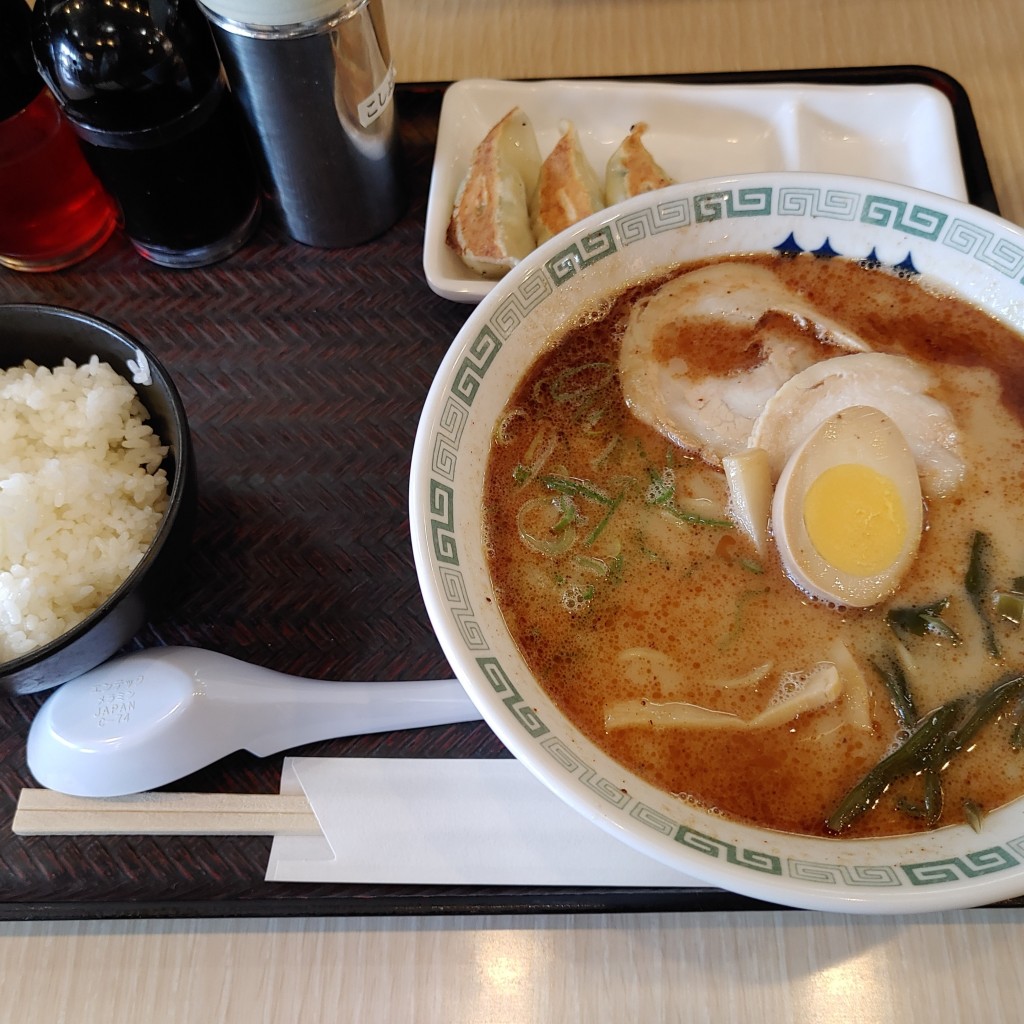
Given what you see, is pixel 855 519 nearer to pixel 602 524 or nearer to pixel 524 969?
pixel 602 524

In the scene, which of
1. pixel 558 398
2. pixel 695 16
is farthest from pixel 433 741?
pixel 695 16

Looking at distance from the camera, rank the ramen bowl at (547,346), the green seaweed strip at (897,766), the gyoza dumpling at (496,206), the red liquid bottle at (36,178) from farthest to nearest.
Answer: the gyoza dumpling at (496,206)
the red liquid bottle at (36,178)
the green seaweed strip at (897,766)
the ramen bowl at (547,346)

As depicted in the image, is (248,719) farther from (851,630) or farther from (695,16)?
(695,16)

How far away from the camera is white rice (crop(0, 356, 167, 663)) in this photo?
1.24m

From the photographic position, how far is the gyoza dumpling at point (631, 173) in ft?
5.65

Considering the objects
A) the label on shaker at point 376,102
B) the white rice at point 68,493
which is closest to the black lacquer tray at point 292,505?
the white rice at point 68,493

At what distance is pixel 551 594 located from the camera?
1.21 metres

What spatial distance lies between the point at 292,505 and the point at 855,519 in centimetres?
92

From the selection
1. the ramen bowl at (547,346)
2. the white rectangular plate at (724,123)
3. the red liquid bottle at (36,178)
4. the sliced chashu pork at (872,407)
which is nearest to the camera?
the ramen bowl at (547,346)

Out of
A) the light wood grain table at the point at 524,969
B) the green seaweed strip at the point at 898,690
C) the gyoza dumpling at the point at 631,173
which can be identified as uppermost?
Result: the gyoza dumpling at the point at 631,173

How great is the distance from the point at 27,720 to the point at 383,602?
0.57 metres

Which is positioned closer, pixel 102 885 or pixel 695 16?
pixel 102 885

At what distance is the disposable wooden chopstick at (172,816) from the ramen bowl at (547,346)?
0.38 meters

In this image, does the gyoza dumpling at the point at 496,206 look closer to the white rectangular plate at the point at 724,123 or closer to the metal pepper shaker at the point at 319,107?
the white rectangular plate at the point at 724,123
